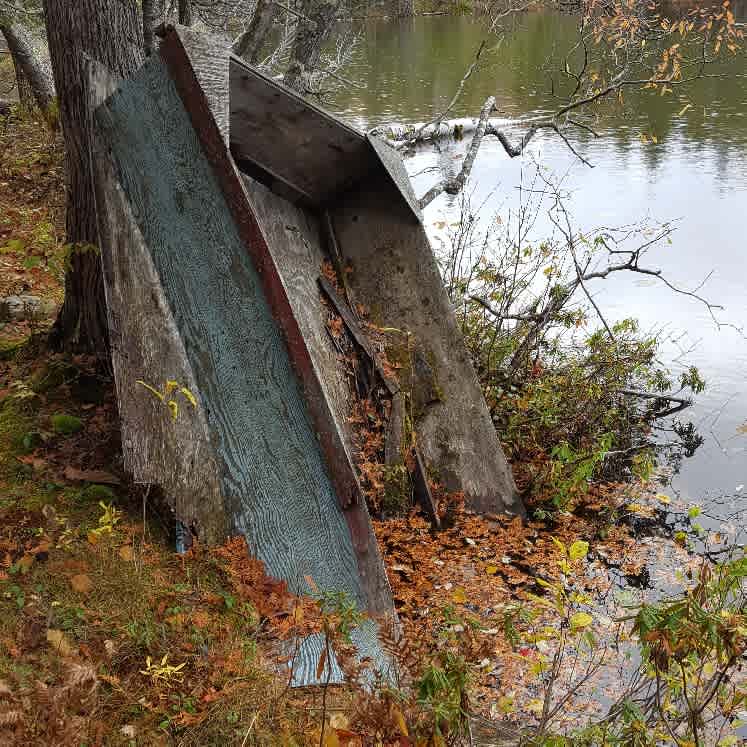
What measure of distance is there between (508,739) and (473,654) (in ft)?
2.52

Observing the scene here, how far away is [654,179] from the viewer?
11656mm

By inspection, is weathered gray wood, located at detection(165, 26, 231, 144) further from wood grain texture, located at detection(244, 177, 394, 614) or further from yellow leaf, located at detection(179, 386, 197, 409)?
yellow leaf, located at detection(179, 386, 197, 409)

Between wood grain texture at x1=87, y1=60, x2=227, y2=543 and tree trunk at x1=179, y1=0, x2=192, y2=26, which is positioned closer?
wood grain texture at x1=87, y1=60, x2=227, y2=543

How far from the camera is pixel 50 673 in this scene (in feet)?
8.36

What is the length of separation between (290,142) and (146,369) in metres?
1.72

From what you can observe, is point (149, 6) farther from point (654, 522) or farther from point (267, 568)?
point (654, 522)

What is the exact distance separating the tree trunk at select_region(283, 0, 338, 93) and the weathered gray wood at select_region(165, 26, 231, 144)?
12.8 feet

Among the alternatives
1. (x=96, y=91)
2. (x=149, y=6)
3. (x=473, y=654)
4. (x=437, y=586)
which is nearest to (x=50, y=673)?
(x=473, y=654)

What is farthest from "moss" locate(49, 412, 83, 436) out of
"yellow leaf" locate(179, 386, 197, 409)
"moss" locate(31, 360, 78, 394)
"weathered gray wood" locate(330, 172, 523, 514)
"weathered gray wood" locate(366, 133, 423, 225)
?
"weathered gray wood" locate(366, 133, 423, 225)

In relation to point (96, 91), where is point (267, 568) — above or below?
below

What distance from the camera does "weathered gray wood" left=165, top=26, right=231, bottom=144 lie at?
330 centimetres

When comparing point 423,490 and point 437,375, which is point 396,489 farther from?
point 437,375

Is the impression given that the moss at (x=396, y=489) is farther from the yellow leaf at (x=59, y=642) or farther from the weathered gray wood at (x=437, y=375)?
the yellow leaf at (x=59, y=642)

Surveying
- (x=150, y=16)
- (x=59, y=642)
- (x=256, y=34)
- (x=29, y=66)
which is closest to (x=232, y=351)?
(x=59, y=642)
